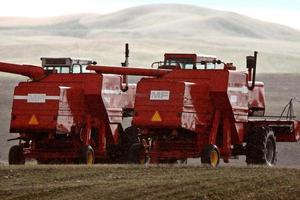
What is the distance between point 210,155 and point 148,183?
893 centimetres

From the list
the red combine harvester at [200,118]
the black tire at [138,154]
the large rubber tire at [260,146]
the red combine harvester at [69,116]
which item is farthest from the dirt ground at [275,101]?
the red combine harvester at [69,116]

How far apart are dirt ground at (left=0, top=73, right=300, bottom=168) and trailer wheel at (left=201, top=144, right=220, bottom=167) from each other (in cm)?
415

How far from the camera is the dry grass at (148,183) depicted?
78.2 feet

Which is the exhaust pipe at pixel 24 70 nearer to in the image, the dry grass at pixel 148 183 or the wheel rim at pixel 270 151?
the wheel rim at pixel 270 151

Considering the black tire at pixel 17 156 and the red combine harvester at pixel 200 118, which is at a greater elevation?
the red combine harvester at pixel 200 118

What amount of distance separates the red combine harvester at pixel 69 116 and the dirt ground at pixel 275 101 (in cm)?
607

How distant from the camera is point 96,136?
130ft

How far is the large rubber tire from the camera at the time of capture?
3628cm

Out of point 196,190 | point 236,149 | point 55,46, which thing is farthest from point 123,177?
point 55,46

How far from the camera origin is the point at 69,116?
37719 mm

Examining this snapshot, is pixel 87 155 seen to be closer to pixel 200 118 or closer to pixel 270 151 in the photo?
pixel 200 118

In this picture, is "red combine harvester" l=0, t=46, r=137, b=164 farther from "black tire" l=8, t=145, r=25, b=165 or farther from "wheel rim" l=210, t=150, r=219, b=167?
"wheel rim" l=210, t=150, r=219, b=167

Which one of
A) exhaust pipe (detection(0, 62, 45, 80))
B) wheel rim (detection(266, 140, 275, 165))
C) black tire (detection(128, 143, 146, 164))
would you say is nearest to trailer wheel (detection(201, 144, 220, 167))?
wheel rim (detection(266, 140, 275, 165))

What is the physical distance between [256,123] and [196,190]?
43.6 feet
